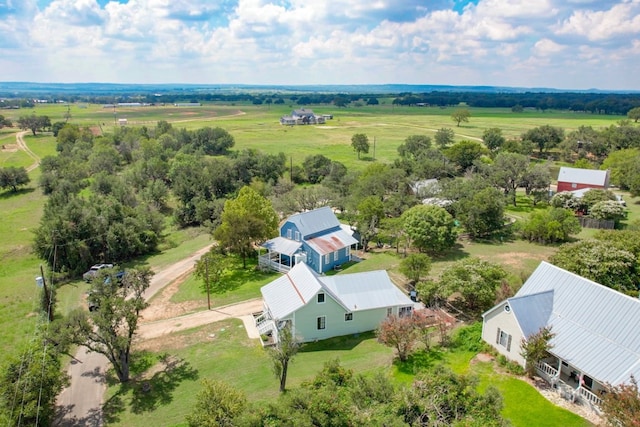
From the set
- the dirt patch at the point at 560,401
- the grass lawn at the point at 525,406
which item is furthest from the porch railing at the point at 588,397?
the grass lawn at the point at 525,406

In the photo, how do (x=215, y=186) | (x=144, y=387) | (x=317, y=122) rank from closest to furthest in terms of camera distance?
(x=144, y=387), (x=215, y=186), (x=317, y=122)

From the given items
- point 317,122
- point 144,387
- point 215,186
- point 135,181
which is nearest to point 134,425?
Result: point 144,387

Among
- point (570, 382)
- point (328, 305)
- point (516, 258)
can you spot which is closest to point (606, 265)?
point (516, 258)

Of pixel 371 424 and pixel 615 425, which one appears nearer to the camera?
pixel 371 424

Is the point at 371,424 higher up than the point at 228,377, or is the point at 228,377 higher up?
the point at 371,424

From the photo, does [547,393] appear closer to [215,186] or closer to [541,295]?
[541,295]

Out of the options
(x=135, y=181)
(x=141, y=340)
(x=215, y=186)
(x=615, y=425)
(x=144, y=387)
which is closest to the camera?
(x=615, y=425)

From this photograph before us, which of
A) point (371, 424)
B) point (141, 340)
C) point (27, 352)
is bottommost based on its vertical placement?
point (141, 340)
